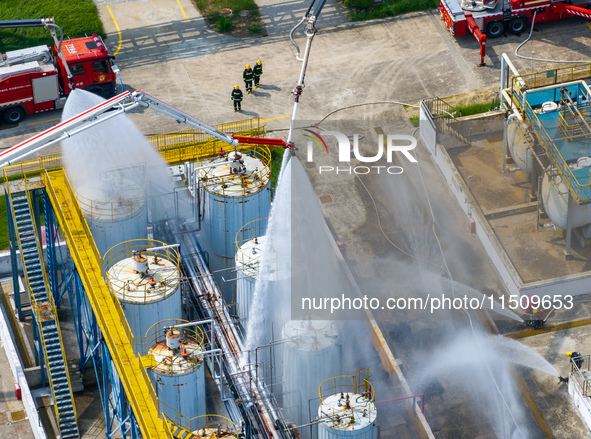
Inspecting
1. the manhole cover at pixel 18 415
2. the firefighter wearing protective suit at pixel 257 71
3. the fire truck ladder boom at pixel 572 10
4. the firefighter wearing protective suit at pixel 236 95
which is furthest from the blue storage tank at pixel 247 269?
the fire truck ladder boom at pixel 572 10

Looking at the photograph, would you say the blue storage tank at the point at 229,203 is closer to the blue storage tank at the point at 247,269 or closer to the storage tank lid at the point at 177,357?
the blue storage tank at the point at 247,269

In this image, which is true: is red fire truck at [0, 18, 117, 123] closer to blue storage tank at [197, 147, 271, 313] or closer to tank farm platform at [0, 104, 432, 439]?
tank farm platform at [0, 104, 432, 439]

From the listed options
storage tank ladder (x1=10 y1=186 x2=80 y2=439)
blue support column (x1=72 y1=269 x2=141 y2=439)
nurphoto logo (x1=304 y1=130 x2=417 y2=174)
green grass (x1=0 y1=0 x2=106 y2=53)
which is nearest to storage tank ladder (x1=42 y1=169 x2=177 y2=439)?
blue support column (x1=72 y1=269 x2=141 y2=439)

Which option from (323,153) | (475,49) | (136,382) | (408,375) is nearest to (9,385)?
(136,382)

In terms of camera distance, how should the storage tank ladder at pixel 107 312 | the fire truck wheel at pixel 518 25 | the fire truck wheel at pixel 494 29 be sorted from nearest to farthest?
the storage tank ladder at pixel 107 312 < the fire truck wheel at pixel 494 29 < the fire truck wheel at pixel 518 25

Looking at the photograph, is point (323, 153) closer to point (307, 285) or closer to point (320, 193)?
point (320, 193)
